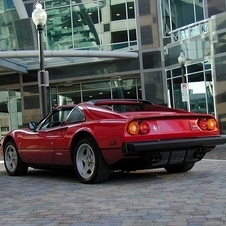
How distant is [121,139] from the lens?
656cm

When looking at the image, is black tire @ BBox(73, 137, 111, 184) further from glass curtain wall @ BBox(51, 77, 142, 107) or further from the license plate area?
glass curtain wall @ BBox(51, 77, 142, 107)

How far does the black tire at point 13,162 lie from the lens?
347 inches

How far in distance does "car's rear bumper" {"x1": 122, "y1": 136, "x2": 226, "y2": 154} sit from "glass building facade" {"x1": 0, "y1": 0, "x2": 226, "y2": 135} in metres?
15.0

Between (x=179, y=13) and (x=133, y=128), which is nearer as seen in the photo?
(x=133, y=128)

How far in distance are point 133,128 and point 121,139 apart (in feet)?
0.81

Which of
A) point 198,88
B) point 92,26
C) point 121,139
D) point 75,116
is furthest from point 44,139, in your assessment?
point 92,26

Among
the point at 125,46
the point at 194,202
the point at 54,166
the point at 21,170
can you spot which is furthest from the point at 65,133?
the point at 125,46

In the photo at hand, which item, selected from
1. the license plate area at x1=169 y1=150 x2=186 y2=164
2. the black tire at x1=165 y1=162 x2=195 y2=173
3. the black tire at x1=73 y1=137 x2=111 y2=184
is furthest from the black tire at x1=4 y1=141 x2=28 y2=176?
the license plate area at x1=169 y1=150 x2=186 y2=164

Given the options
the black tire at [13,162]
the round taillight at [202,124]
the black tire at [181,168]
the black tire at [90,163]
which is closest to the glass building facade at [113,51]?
the black tire at [181,168]

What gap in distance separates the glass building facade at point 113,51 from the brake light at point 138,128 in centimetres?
1562

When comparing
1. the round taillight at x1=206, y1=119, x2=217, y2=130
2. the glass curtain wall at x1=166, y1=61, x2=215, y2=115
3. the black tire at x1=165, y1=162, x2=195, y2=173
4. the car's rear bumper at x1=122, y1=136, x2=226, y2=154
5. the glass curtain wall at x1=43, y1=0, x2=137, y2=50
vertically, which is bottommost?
the black tire at x1=165, y1=162, x2=195, y2=173

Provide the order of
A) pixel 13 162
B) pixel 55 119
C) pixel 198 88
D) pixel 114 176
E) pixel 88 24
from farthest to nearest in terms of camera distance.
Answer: pixel 88 24, pixel 198 88, pixel 13 162, pixel 55 119, pixel 114 176

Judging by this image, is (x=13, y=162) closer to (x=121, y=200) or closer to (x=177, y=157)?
(x=177, y=157)

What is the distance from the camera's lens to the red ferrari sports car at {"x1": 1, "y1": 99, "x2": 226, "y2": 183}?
260 inches
